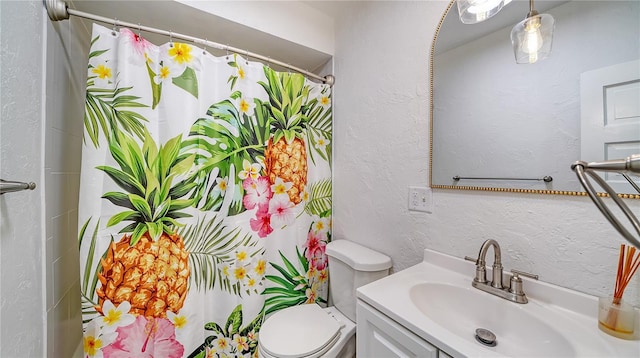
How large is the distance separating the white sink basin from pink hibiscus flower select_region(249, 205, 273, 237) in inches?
31.3

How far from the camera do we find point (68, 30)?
41.8 inches

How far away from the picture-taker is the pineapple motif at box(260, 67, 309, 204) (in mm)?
1315

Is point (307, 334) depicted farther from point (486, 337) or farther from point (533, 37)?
point (533, 37)

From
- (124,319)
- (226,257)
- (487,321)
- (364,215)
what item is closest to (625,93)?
(487,321)

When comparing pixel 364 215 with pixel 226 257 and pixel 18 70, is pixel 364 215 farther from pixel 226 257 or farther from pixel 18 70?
pixel 18 70

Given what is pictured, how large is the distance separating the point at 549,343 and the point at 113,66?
180cm

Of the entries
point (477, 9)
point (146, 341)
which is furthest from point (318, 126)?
point (146, 341)

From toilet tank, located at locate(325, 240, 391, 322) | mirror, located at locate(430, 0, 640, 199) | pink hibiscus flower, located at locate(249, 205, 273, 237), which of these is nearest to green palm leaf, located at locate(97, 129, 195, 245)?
pink hibiscus flower, located at locate(249, 205, 273, 237)

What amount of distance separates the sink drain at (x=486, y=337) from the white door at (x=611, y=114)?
1.82 ft

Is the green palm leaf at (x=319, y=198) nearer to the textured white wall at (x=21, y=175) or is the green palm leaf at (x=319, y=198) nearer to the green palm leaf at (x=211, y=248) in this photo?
the green palm leaf at (x=211, y=248)

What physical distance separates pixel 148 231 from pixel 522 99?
1.56m

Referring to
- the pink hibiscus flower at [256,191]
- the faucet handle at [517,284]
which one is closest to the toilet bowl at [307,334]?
the pink hibiscus flower at [256,191]

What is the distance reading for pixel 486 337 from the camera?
729 millimetres

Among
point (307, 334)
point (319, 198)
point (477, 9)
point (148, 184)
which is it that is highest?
point (477, 9)
